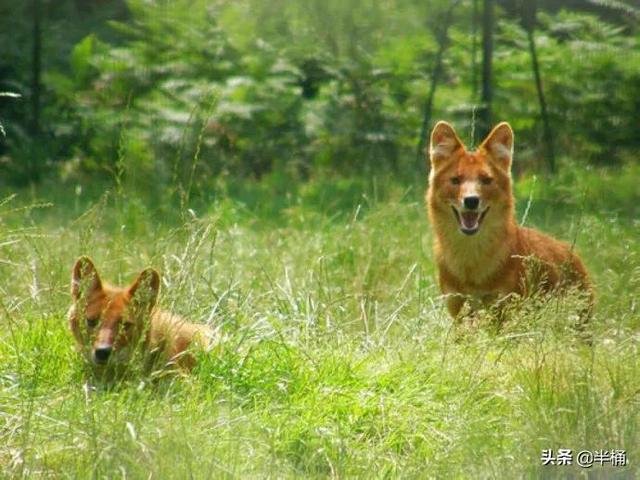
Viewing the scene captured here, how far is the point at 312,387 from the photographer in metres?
5.45

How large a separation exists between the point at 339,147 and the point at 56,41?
3.46 metres

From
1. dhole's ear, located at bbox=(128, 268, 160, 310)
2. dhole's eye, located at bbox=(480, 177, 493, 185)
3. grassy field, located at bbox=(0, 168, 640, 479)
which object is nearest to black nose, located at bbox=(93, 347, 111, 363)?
grassy field, located at bbox=(0, 168, 640, 479)

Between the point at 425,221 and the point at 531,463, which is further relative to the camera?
the point at 425,221

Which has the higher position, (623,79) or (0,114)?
(623,79)

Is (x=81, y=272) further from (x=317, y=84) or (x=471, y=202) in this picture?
(x=317, y=84)

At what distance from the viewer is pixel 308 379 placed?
18.1 feet

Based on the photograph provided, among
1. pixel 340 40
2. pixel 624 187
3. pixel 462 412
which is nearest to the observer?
pixel 462 412

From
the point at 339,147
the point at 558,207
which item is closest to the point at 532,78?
the point at 339,147

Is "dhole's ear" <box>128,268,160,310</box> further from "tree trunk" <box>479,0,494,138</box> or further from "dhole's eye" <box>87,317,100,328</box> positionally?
"tree trunk" <box>479,0,494,138</box>

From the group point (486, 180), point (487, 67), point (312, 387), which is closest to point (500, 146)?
point (486, 180)

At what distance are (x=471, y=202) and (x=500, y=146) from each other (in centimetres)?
38

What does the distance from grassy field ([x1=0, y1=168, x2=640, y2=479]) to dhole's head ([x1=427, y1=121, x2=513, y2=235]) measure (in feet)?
1.51

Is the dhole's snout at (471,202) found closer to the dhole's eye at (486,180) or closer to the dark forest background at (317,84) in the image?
the dhole's eye at (486,180)

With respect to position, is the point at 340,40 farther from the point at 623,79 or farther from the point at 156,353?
the point at 156,353
